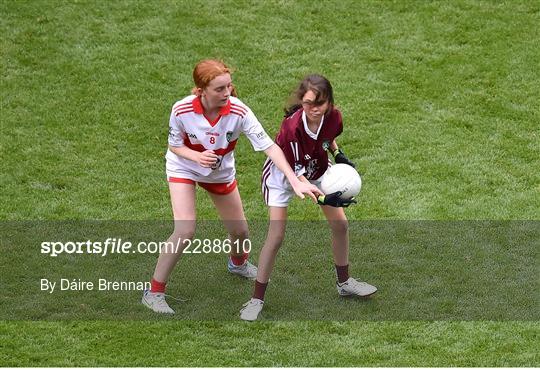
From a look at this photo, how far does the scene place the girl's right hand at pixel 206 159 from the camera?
9.09 m

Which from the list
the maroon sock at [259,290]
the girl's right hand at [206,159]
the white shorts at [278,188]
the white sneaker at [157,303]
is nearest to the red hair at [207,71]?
the girl's right hand at [206,159]

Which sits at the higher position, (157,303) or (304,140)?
(304,140)

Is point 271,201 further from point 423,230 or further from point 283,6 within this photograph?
point 283,6

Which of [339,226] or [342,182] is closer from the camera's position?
[342,182]

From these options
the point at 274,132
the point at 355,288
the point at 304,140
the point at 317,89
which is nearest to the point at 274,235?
the point at 304,140

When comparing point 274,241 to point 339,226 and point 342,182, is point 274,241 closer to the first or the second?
point 339,226

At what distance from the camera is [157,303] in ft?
31.8

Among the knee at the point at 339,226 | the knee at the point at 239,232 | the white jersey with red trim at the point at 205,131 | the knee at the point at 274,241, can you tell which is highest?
the white jersey with red trim at the point at 205,131

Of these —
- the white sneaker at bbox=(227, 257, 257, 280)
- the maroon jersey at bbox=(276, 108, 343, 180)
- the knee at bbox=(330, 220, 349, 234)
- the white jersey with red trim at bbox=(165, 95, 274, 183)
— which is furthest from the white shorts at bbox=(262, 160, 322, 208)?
the white sneaker at bbox=(227, 257, 257, 280)

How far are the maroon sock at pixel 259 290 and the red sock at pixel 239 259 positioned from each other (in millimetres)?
704

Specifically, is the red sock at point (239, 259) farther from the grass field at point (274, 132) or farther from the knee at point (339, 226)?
the knee at point (339, 226)

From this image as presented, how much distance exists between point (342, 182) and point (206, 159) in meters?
1.02

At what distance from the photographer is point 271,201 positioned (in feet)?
30.8

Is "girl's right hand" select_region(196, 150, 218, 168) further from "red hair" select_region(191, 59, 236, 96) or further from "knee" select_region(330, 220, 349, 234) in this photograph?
"knee" select_region(330, 220, 349, 234)
